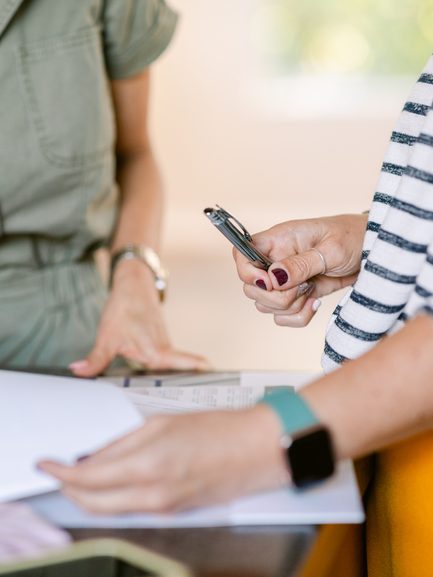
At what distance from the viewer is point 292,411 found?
58 centimetres

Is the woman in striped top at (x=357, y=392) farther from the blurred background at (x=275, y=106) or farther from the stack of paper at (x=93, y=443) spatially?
the blurred background at (x=275, y=106)

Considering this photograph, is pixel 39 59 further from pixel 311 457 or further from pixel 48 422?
pixel 311 457

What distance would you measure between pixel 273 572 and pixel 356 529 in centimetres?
23

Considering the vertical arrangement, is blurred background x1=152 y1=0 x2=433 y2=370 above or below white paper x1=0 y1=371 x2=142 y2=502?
below

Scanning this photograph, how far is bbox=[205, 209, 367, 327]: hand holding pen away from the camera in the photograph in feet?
2.64

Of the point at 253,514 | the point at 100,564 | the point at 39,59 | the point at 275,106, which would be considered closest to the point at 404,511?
the point at 253,514

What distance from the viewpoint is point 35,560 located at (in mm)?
504

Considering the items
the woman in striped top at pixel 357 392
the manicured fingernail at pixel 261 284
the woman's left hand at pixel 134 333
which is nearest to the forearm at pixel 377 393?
the woman in striped top at pixel 357 392

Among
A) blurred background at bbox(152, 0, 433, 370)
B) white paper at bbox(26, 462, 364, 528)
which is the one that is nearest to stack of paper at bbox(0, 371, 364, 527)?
white paper at bbox(26, 462, 364, 528)

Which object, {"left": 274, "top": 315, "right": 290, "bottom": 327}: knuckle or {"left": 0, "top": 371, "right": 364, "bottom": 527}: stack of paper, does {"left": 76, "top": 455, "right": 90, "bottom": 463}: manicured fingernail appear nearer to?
{"left": 0, "top": 371, "right": 364, "bottom": 527}: stack of paper

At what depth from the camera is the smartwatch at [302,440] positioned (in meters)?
0.57

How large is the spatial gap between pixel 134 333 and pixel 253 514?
506mm

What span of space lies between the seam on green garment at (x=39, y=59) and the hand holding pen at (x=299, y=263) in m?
0.35

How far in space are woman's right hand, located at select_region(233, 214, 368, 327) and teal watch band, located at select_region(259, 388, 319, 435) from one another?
22cm
